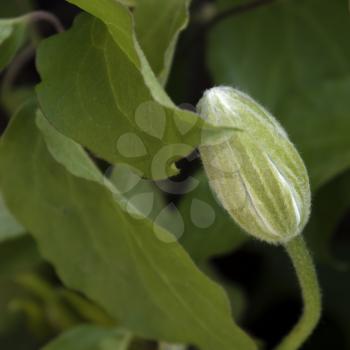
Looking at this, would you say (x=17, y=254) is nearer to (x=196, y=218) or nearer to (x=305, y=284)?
(x=196, y=218)

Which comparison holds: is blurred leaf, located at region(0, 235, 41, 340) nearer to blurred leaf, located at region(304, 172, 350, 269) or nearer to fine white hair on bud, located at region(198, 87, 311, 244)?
blurred leaf, located at region(304, 172, 350, 269)

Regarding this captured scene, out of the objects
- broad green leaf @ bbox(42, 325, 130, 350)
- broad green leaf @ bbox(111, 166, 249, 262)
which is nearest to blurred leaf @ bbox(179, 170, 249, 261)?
broad green leaf @ bbox(111, 166, 249, 262)

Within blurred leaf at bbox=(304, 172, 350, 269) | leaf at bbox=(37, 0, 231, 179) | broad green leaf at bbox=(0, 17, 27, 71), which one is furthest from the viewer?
blurred leaf at bbox=(304, 172, 350, 269)

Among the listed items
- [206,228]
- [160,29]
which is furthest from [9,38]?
[206,228]

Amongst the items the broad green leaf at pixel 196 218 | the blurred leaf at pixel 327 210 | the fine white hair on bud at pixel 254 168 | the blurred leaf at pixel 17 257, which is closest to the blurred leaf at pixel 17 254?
the blurred leaf at pixel 17 257

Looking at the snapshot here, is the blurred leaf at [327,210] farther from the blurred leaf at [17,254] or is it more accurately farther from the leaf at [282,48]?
the blurred leaf at [17,254]

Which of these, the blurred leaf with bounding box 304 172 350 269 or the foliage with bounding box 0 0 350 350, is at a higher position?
the foliage with bounding box 0 0 350 350

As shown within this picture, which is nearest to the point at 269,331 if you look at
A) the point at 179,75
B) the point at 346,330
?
the point at 346,330
